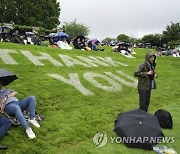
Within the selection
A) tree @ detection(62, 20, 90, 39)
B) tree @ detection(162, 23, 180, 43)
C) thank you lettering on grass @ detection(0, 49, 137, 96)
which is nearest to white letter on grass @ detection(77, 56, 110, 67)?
thank you lettering on grass @ detection(0, 49, 137, 96)

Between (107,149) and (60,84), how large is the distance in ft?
25.8

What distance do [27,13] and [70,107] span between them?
66238mm

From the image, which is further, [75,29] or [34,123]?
[75,29]

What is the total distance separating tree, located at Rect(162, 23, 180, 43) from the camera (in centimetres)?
8404

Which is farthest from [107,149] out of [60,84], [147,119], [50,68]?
[50,68]

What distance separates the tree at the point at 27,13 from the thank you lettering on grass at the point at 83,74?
174 ft

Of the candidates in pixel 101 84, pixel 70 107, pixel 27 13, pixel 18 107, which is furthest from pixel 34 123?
pixel 27 13

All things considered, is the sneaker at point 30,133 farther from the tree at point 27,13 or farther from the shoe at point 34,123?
the tree at point 27,13

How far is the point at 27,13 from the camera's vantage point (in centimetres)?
7600

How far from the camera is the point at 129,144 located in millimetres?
9328

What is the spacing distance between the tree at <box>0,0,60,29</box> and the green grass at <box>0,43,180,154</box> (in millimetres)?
53459

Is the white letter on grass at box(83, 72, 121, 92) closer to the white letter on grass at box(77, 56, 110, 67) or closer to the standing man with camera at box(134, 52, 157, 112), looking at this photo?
the white letter on grass at box(77, 56, 110, 67)

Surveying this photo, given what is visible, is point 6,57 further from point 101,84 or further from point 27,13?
point 27,13

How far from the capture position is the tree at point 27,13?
75188 millimetres
